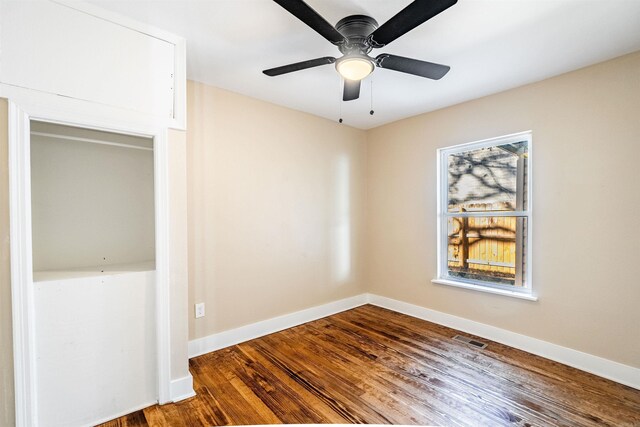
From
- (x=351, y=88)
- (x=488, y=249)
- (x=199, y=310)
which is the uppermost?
(x=351, y=88)

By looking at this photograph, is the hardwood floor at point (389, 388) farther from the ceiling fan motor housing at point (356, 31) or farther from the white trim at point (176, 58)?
the ceiling fan motor housing at point (356, 31)

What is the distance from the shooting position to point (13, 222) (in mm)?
1501

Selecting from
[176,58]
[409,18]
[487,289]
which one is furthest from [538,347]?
[176,58]

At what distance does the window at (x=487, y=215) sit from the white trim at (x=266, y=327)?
1.22 m

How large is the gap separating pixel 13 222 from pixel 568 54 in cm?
371

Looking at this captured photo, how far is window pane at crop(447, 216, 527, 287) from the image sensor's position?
9.30ft

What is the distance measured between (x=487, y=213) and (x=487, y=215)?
0.8 inches

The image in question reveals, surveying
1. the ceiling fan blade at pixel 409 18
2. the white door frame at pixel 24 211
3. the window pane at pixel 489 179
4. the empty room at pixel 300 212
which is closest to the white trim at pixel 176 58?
the empty room at pixel 300 212

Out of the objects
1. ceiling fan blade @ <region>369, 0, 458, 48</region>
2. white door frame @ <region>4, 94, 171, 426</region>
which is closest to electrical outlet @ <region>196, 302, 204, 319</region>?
white door frame @ <region>4, 94, 171, 426</region>

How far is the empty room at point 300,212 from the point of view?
1.66 meters

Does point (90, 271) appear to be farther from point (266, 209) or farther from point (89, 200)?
point (266, 209)

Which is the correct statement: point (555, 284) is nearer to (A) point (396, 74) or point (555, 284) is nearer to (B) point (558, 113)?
(B) point (558, 113)

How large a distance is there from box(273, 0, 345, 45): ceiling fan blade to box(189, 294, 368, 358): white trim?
8.55ft

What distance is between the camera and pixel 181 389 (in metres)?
2.01
